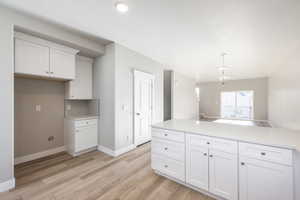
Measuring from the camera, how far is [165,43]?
307 centimetres

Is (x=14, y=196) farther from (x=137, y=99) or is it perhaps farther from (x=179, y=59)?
(x=179, y=59)

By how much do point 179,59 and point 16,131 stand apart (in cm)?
450

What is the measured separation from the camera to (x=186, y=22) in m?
2.23

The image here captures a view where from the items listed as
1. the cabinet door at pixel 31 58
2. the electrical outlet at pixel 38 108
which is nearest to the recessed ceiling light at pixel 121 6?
the cabinet door at pixel 31 58

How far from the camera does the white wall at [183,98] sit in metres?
5.63

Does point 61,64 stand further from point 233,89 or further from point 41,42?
point 233,89

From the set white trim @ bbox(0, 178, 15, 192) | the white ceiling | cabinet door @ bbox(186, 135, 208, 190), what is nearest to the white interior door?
the white ceiling

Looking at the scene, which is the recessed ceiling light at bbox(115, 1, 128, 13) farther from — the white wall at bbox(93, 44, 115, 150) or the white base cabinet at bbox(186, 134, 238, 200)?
the white base cabinet at bbox(186, 134, 238, 200)

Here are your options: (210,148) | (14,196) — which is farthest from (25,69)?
(210,148)

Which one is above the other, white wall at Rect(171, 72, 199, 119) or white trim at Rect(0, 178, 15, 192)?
white wall at Rect(171, 72, 199, 119)

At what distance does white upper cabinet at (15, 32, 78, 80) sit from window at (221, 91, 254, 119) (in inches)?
339

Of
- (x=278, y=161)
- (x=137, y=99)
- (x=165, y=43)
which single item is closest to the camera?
(x=278, y=161)

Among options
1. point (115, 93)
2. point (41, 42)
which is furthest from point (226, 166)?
point (41, 42)

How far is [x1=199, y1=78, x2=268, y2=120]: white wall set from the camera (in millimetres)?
7068
